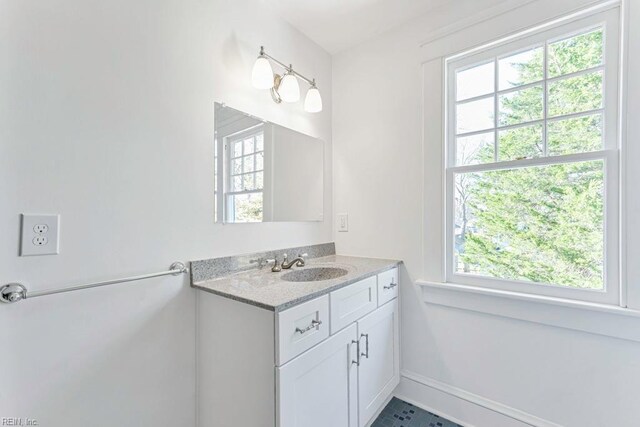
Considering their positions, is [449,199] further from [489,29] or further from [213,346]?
[213,346]

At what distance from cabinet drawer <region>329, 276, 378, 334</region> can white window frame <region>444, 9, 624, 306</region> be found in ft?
1.65

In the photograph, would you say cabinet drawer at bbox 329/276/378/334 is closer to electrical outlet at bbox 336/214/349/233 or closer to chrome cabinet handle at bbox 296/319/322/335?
chrome cabinet handle at bbox 296/319/322/335

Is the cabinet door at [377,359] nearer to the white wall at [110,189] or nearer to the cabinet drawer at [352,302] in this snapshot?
the cabinet drawer at [352,302]

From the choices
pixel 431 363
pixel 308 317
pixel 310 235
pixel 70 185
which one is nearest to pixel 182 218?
pixel 70 185

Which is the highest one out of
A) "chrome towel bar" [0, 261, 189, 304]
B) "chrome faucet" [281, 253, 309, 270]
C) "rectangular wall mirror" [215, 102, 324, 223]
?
"rectangular wall mirror" [215, 102, 324, 223]

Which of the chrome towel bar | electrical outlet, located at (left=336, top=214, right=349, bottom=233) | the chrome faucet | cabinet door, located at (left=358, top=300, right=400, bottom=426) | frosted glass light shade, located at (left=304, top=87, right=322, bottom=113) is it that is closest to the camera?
the chrome towel bar

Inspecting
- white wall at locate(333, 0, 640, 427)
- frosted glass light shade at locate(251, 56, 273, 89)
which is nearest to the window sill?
white wall at locate(333, 0, 640, 427)

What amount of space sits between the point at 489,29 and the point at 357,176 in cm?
110

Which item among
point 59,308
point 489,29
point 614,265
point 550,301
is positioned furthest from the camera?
point 489,29

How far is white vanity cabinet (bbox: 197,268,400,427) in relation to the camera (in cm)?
98

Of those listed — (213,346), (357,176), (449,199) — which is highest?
(357,176)

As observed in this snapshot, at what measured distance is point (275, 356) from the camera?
0.96m

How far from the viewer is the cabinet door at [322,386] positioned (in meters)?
0.98

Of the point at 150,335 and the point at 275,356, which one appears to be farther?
the point at 150,335
